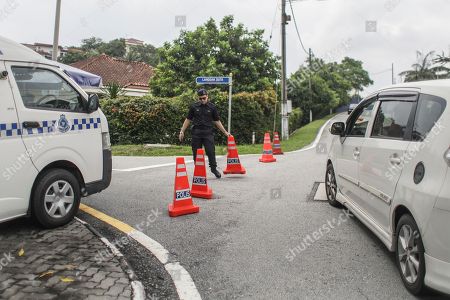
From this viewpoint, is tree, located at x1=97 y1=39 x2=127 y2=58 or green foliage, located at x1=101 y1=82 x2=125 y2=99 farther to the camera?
tree, located at x1=97 y1=39 x2=127 y2=58

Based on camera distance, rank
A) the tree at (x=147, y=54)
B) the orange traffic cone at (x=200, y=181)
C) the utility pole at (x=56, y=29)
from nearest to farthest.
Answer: the orange traffic cone at (x=200, y=181), the utility pole at (x=56, y=29), the tree at (x=147, y=54)

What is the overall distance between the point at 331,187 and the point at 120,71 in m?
33.0

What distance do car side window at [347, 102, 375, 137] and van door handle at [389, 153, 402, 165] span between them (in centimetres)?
109

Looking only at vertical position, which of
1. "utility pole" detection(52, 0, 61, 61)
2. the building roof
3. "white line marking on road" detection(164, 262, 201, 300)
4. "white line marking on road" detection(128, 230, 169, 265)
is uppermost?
the building roof

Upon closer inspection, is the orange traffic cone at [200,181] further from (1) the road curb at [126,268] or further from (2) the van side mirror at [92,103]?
(1) the road curb at [126,268]

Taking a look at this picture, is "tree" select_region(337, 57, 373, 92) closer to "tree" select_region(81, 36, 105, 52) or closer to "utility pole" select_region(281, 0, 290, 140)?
"tree" select_region(81, 36, 105, 52)

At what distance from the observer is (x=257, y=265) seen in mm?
4090

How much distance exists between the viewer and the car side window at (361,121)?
500 centimetres

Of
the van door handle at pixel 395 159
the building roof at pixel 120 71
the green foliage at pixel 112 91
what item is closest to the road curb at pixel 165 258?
the van door handle at pixel 395 159

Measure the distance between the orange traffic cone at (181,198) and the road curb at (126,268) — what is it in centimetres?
119

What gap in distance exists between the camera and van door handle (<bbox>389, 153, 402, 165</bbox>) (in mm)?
3728

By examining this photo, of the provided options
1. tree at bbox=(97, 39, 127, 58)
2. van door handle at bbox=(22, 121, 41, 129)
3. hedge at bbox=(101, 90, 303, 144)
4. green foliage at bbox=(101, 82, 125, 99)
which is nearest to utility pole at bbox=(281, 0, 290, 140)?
hedge at bbox=(101, 90, 303, 144)

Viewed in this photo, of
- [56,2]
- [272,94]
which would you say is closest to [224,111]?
[272,94]

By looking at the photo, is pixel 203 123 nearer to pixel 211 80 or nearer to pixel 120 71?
pixel 211 80
